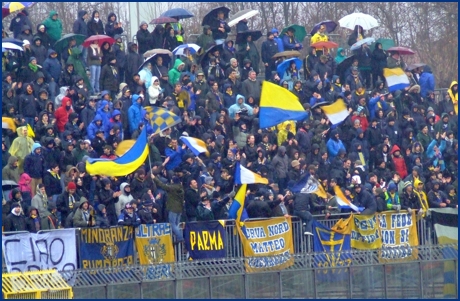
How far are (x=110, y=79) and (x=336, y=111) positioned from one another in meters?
5.17

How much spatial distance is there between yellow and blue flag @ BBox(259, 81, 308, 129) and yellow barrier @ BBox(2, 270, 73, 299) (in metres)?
8.32

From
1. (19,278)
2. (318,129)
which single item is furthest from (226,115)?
(19,278)

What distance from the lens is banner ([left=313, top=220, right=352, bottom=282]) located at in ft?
92.4

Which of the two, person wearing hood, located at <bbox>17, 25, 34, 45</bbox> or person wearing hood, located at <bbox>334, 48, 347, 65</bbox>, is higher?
person wearing hood, located at <bbox>17, 25, 34, 45</bbox>

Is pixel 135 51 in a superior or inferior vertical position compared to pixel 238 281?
superior

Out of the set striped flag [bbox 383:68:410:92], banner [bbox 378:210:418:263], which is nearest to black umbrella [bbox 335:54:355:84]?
striped flag [bbox 383:68:410:92]

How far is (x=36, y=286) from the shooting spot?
24.2 meters

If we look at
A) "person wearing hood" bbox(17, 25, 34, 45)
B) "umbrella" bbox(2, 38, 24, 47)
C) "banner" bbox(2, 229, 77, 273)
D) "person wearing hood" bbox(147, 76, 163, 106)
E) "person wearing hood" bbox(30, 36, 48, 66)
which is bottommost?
"banner" bbox(2, 229, 77, 273)

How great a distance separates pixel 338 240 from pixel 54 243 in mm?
6221

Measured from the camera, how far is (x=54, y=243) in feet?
88.1

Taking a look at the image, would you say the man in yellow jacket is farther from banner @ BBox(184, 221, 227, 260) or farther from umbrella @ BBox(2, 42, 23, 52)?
banner @ BBox(184, 221, 227, 260)

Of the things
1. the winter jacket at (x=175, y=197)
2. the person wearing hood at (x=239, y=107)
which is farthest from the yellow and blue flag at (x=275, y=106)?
the winter jacket at (x=175, y=197)

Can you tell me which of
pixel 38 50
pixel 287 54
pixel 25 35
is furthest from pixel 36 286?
pixel 287 54

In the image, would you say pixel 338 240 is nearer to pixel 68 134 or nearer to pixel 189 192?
pixel 189 192
